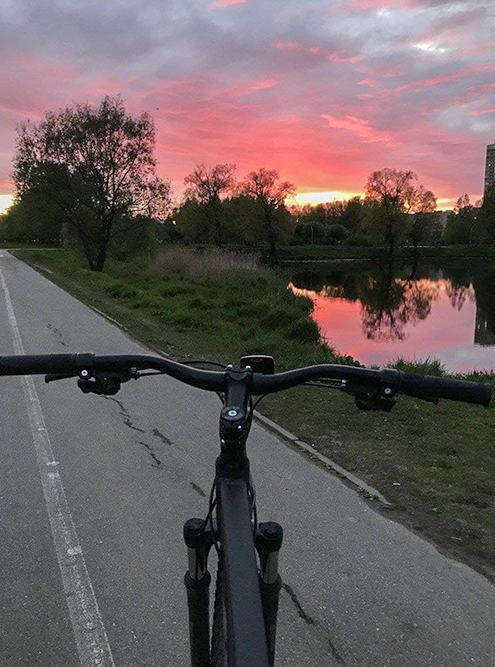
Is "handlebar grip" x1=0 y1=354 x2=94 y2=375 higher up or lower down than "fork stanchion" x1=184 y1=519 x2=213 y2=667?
higher up

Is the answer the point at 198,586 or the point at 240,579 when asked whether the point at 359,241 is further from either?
the point at 240,579

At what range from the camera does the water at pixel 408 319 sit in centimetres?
1622

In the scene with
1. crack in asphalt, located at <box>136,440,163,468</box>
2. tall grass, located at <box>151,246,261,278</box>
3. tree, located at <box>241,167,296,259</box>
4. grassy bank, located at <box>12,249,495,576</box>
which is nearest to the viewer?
grassy bank, located at <box>12,249,495,576</box>

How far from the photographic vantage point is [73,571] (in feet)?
12.1

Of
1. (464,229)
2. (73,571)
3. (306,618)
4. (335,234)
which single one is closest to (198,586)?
(306,618)

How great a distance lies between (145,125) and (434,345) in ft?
73.9

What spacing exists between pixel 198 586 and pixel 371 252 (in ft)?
270

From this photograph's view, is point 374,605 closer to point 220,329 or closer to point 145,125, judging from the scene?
point 220,329

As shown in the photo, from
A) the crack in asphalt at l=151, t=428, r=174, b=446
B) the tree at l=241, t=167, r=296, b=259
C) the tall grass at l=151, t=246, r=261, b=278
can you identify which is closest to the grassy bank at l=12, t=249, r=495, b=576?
the crack in asphalt at l=151, t=428, r=174, b=446

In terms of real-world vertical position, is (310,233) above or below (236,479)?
above

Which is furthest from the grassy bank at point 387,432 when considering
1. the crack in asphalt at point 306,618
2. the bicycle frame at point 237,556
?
the bicycle frame at point 237,556

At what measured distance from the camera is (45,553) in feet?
12.8

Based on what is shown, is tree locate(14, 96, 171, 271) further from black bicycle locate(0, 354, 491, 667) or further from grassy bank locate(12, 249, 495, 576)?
black bicycle locate(0, 354, 491, 667)

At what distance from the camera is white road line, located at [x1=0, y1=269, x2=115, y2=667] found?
119 inches
